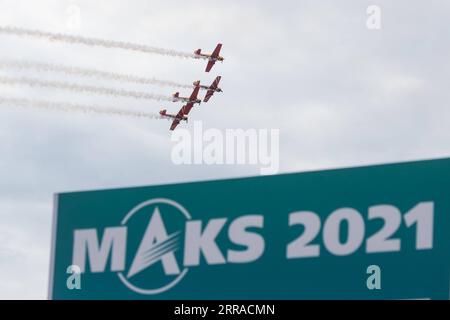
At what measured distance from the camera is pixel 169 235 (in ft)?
105

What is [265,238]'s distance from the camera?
1198 inches

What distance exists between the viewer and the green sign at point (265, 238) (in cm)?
2855

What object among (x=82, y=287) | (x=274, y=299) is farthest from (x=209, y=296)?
(x=82, y=287)

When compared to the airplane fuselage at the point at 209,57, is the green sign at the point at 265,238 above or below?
below

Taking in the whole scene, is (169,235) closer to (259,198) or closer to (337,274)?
(259,198)

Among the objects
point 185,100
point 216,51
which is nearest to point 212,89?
point 185,100

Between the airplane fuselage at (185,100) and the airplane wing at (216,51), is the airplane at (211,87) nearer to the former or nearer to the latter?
the airplane fuselage at (185,100)

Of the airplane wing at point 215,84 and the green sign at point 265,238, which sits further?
the airplane wing at point 215,84

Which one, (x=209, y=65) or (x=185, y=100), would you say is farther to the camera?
(x=185, y=100)

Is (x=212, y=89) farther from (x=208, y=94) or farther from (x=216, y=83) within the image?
(x=208, y=94)

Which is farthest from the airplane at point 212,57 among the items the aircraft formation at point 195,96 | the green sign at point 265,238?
the green sign at point 265,238

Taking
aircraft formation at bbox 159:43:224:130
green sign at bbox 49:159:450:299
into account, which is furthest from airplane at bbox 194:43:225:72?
green sign at bbox 49:159:450:299

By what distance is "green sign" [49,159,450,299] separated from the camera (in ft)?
93.7

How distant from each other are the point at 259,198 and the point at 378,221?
3.39 m
